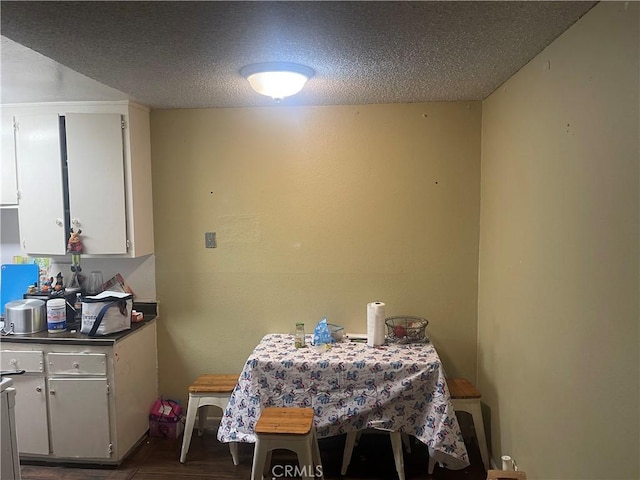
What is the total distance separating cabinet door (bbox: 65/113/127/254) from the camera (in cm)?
303

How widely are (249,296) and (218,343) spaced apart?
1.36ft

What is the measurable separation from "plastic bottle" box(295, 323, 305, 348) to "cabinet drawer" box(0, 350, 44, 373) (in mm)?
1567

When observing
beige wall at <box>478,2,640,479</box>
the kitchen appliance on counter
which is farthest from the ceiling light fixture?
the kitchen appliance on counter

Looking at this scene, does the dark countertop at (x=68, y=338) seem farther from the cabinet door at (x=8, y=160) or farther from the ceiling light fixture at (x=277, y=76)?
the ceiling light fixture at (x=277, y=76)

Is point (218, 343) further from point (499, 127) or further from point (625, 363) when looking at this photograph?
point (625, 363)

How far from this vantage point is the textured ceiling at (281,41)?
1589 mm

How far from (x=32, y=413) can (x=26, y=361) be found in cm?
32

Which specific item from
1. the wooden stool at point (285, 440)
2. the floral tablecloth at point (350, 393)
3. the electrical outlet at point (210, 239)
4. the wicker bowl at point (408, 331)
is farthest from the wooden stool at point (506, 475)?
the electrical outlet at point (210, 239)

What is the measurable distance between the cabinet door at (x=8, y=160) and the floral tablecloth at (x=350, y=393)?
6.57ft

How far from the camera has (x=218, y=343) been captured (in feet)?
11.0

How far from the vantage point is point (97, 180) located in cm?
305

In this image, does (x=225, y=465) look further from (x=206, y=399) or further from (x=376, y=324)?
(x=376, y=324)

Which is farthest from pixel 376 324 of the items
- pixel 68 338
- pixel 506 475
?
pixel 68 338

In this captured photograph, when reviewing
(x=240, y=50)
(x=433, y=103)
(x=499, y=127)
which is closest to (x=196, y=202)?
(x=240, y=50)
